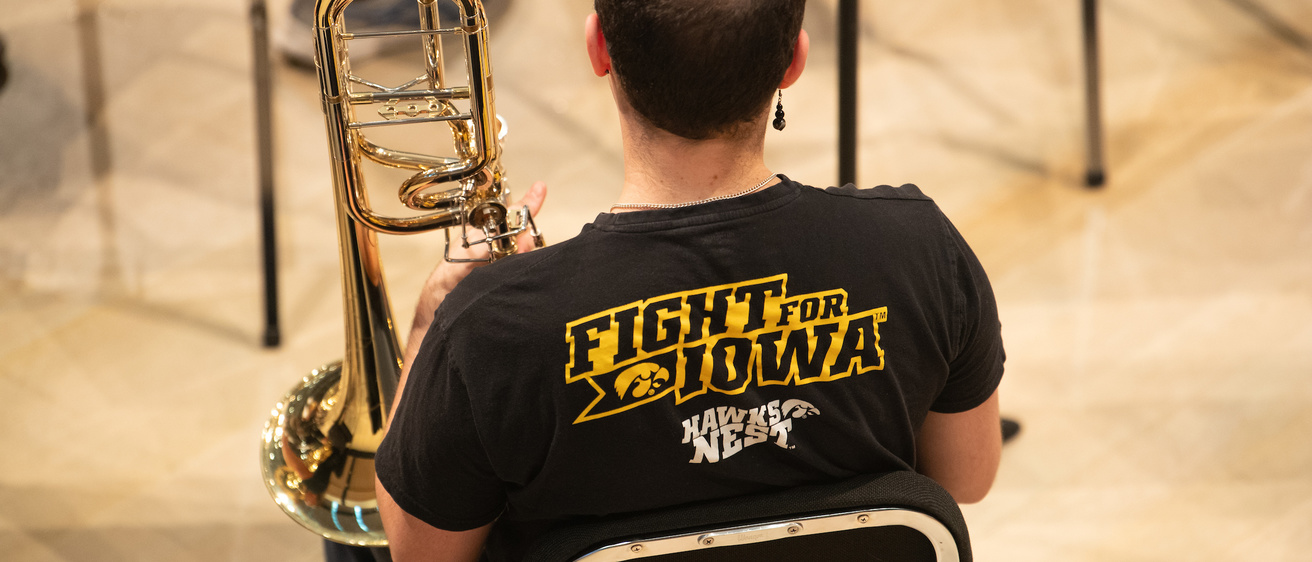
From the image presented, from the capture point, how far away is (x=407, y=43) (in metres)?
2.63

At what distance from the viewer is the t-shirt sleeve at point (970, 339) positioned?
821 mm

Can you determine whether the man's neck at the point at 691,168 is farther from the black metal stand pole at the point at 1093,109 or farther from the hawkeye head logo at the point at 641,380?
the black metal stand pole at the point at 1093,109

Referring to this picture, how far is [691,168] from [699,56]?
0.10 metres

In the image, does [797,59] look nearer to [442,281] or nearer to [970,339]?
[970,339]

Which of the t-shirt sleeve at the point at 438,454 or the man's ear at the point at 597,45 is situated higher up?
the man's ear at the point at 597,45

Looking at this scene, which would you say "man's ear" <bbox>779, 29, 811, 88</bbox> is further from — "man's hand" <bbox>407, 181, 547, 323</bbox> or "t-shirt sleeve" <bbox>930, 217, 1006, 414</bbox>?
"man's hand" <bbox>407, 181, 547, 323</bbox>

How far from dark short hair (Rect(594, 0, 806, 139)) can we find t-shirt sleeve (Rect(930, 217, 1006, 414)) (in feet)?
0.65

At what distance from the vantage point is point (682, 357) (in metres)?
0.75

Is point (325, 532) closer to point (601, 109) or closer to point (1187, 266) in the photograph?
point (601, 109)

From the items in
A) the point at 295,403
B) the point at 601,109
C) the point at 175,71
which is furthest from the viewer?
the point at 601,109

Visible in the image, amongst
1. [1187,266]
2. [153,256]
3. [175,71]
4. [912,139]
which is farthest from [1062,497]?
[175,71]

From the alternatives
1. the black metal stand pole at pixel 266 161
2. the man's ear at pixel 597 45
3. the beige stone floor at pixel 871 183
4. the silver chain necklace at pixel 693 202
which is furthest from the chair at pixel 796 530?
the black metal stand pole at pixel 266 161

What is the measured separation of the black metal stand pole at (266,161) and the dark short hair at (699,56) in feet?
4.32

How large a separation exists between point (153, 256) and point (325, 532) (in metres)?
1.28
